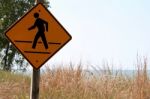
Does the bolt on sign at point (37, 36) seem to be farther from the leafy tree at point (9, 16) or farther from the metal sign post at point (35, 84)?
the leafy tree at point (9, 16)

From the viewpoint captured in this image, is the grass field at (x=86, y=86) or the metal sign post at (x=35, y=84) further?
the grass field at (x=86, y=86)

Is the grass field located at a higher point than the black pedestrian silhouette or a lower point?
lower

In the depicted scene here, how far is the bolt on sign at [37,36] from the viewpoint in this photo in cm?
879

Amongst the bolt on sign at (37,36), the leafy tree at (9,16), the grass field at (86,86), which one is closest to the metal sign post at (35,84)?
the bolt on sign at (37,36)

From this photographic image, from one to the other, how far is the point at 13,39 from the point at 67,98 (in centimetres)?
545

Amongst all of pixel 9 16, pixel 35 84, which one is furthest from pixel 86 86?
pixel 9 16

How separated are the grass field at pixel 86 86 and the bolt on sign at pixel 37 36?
12.6ft

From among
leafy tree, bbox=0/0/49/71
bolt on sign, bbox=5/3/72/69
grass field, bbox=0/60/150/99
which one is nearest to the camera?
bolt on sign, bbox=5/3/72/69

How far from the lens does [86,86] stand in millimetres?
14352

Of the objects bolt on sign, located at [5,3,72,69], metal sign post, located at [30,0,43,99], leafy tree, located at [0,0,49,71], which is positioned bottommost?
metal sign post, located at [30,0,43,99]

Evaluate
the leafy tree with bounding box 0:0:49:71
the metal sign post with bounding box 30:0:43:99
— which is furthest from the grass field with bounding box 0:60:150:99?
the leafy tree with bounding box 0:0:49:71

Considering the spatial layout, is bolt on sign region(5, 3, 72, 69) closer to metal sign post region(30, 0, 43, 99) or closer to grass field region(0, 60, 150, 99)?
metal sign post region(30, 0, 43, 99)

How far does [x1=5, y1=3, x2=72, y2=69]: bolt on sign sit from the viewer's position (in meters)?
8.79

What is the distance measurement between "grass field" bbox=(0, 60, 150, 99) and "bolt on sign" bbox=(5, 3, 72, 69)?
12.6 ft
